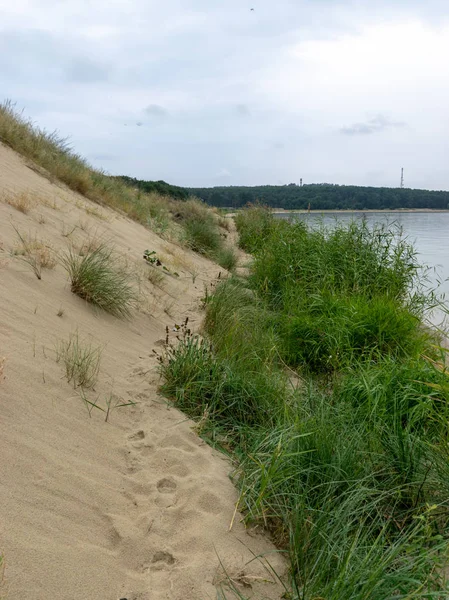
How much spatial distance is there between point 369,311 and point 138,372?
2.54 metres

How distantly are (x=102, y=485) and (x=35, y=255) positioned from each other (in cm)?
295

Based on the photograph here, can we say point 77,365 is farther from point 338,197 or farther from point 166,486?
point 338,197

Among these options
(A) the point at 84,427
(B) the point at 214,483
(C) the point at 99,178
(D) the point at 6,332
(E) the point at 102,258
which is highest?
(C) the point at 99,178

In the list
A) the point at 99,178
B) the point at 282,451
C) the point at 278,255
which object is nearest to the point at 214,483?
the point at 282,451

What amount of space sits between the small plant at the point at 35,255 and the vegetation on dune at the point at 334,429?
60.3 inches

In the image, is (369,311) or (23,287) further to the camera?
(369,311)

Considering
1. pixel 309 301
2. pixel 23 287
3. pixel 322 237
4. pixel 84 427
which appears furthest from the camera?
pixel 322 237

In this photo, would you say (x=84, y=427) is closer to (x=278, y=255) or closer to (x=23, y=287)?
(x=23, y=287)

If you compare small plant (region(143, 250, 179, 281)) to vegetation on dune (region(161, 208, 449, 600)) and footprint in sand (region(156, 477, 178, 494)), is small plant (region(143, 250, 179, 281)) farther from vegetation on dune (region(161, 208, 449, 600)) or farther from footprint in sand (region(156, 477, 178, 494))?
footprint in sand (region(156, 477, 178, 494))

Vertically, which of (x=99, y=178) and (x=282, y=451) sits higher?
(x=99, y=178)

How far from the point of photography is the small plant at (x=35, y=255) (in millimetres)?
4641

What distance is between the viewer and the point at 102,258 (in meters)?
5.24

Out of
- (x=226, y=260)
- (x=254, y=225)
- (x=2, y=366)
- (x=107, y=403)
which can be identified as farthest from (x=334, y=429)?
(x=254, y=225)

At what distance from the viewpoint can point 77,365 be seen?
322cm
